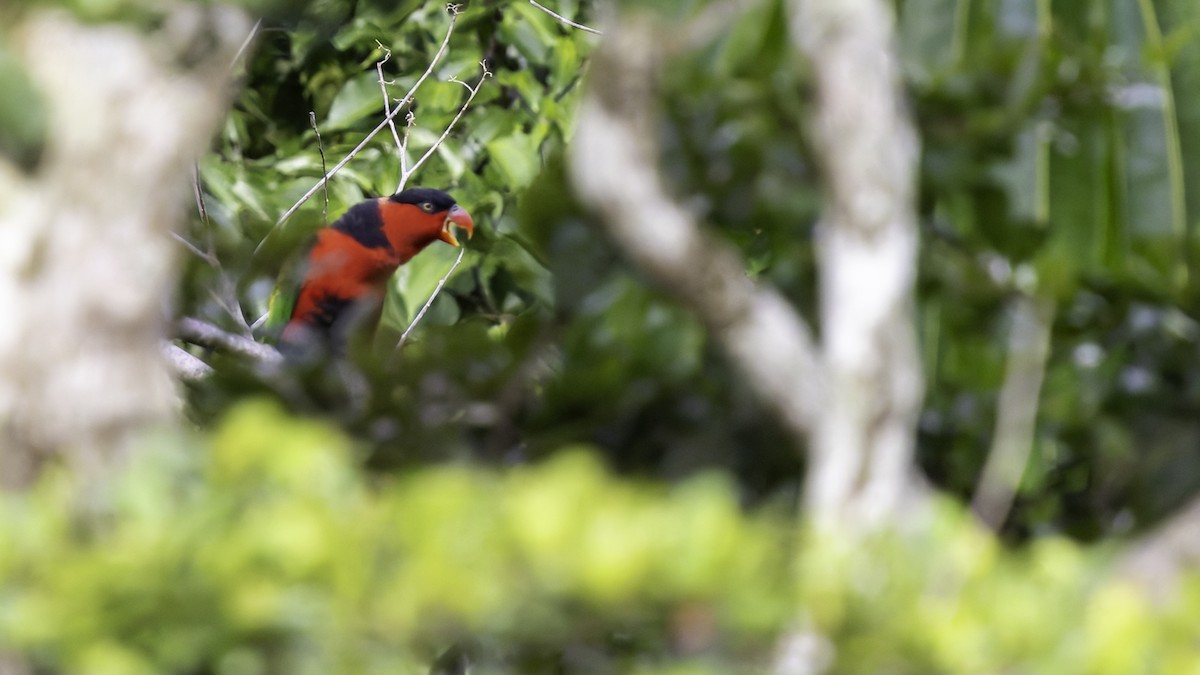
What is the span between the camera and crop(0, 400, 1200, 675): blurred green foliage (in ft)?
1.99

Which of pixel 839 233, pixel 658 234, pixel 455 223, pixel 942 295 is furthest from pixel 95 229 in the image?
pixel 455 223

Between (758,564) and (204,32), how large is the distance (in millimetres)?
695

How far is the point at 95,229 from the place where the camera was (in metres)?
0.92

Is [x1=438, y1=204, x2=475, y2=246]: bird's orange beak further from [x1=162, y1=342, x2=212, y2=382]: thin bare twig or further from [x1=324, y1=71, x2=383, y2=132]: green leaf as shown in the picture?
[x1=162, y1=342, x2=212, y2=382]: thin bare twig

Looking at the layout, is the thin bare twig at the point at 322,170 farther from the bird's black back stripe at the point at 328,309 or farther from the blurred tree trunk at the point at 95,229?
the blurred tree trunk at the point at 95,229

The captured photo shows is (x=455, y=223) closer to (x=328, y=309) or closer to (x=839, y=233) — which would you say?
(x=328, y=309)

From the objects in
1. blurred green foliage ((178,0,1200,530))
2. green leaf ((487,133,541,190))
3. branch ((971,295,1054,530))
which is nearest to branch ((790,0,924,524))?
blurred green foliage ((178,0,1200,530))

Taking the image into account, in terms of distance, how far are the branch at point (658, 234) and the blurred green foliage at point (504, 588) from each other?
18 centimetres

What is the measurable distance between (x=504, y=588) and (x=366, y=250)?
6.18 feet

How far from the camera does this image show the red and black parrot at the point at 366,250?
7.27ft

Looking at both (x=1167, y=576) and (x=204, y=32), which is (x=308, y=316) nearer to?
(x=204, y=32)

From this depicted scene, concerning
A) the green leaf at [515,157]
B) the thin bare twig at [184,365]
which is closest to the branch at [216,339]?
the thin bare twig at [184,365]

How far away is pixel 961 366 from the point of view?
3.34 ft

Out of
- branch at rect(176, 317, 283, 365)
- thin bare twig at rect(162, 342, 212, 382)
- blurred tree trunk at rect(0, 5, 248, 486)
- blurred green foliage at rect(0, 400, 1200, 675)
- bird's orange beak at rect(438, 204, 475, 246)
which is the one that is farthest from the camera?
bird's orange beak at rect(438, 204, 475, 246)
